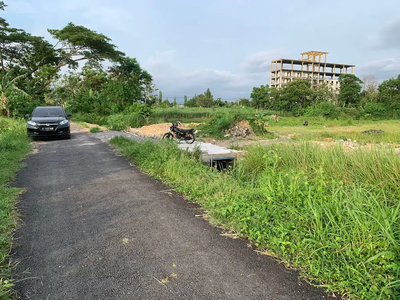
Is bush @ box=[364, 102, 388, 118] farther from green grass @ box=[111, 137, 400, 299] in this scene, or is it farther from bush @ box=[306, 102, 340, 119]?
green grass @ box=[111, 137, 400, 299]

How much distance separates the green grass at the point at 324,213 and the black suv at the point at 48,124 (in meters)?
8.30

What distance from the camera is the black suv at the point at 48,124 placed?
1143 cm

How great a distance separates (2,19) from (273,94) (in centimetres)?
3770

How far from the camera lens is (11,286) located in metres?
2.26

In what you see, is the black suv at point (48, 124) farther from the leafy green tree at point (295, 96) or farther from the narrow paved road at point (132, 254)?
the leafy green tree at point (295, 96)

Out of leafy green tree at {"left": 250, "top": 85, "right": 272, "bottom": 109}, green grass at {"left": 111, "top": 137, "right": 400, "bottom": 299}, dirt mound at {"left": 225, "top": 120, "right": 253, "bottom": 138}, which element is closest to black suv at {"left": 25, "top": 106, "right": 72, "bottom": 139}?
dirt mound at {"left": 225, "top": 120, "right": 253, "bottom": 138}

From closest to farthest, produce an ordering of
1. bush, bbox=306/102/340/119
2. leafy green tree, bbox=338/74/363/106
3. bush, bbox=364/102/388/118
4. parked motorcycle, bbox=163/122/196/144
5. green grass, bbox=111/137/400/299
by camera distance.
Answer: green grass, bbox=111/137/400/299 < parked motorcycle, bbox=163/122/196/144 < bush, bbox=306/102/340/119 < bush, bbox=364/102/388/118 < leafy green tree, bbox=338/74/363/106

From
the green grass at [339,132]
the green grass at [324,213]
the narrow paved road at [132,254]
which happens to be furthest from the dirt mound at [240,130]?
the narrow paved road at [132,254]

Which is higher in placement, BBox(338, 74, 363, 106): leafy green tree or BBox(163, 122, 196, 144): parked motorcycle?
BBox(338, 74, 363, 106): leafy green tree

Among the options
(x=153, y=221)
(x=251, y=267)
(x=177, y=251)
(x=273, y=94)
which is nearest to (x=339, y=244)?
(x=251, y=267)

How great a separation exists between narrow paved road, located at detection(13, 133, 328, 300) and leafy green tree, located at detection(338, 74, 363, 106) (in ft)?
169

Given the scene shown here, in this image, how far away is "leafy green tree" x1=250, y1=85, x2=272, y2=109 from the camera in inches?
1957

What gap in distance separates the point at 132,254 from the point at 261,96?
162ft

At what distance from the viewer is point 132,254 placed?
110 inches
